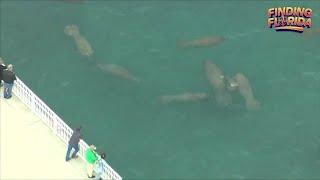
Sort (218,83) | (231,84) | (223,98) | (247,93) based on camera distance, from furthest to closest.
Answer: (218,83)
(231,84)
(247,93)
(223,98)

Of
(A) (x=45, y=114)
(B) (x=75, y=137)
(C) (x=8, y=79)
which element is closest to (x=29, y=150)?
(A) (x=45, y=114)

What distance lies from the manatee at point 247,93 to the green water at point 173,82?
0.48 m

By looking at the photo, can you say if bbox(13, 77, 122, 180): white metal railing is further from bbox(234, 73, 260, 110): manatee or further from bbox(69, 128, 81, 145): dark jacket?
bbox(234, 73, 260, 110): manatee

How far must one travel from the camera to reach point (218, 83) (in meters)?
53.5

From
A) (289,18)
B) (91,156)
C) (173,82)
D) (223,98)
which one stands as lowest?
Answer: (91,156)

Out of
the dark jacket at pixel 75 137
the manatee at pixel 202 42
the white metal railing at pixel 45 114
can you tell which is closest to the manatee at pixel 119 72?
the manatee at pixel 202 42

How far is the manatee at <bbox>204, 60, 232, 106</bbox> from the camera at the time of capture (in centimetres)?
5253

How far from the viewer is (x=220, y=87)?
53.2 meters

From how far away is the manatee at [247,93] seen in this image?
52.6 meters

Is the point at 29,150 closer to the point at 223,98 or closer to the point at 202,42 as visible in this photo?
the point at 223,98

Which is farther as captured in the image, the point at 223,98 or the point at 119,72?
the point at 119,72

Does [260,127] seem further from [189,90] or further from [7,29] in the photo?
[7,29]

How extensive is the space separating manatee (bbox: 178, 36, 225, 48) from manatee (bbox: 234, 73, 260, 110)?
4498 millimetres

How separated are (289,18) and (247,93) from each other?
399 inches
